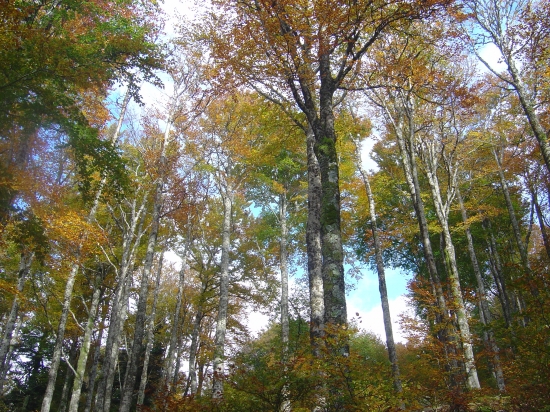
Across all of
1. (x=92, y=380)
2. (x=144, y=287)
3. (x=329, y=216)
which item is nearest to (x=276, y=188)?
(x=144, y=287)

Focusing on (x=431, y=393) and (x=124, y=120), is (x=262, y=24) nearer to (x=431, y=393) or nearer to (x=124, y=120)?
(x=431, y=393)

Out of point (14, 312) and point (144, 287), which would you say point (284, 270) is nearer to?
point (144, 287)

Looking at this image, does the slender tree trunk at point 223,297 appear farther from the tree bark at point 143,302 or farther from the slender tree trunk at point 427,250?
the slender tree trunk at point 427,250

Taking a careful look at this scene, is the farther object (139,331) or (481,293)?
(481,293)

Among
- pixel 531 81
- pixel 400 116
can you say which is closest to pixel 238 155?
pixel 400 116

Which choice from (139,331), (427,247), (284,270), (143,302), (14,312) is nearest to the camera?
(139,331)

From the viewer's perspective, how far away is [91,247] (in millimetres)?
13086

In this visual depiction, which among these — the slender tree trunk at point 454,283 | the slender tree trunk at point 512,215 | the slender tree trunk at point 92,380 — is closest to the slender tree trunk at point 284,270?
the slender tree trunk at point 454,283

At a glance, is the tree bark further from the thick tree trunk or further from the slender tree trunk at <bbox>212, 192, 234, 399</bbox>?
the slender tree trunk at <bbox>212, 192, 234, 399</bbox>

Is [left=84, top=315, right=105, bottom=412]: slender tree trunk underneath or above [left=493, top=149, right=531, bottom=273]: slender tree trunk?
underneath

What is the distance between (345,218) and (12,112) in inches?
529

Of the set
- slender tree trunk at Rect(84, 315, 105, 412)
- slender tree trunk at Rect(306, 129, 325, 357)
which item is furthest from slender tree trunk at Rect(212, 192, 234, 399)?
slender tree trunk at Rect(84, 315, 105, 412)

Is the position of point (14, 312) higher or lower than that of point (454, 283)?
lower

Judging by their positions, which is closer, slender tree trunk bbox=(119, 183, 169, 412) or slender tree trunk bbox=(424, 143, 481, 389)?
slender tree trunk bbox=(424, 143, 481, 389)
